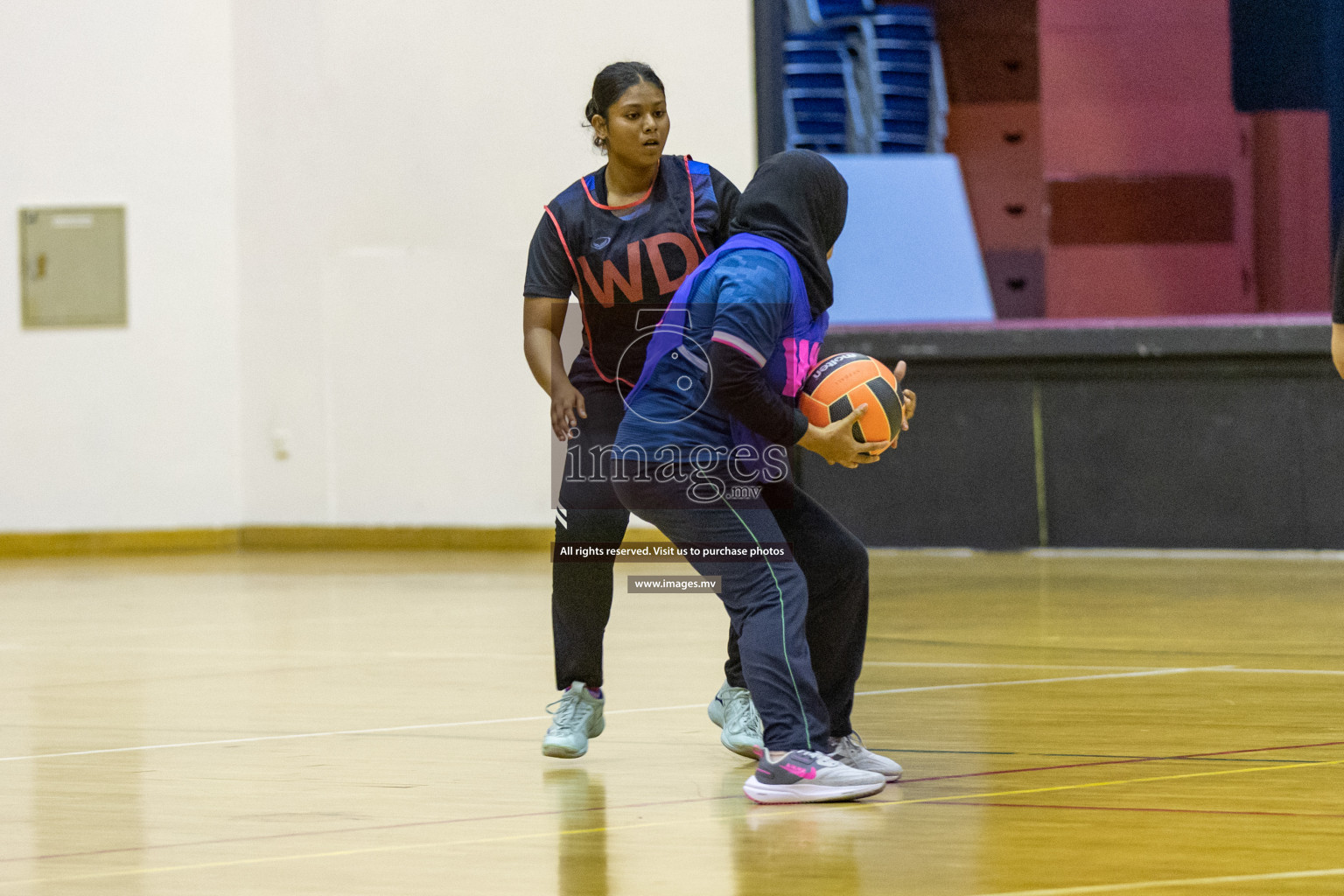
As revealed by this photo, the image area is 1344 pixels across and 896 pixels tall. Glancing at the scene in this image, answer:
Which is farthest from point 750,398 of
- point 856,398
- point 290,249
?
point 290,249

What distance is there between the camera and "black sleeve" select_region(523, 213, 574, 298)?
463cm

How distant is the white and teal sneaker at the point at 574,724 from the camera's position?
4555 mm

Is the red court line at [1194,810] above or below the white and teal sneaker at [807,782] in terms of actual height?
below

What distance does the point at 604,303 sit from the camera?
457 centimetres

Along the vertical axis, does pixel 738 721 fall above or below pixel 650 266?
below

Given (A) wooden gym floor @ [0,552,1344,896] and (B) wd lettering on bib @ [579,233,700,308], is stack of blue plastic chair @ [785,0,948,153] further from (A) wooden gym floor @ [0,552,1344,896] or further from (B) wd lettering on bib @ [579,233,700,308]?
(B) wd lettering on bib @ [579,233,700,308]

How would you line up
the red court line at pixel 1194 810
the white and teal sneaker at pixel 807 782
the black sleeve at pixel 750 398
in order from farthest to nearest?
the white and teal sneaker at pixel 807 782 < the black sleeve at pixel 750 398 < the red court line at pixel 1194 810

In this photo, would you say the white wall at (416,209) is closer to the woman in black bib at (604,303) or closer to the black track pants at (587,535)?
the woman in black bib at (604,303)

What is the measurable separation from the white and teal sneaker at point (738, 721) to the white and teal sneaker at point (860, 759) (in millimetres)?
271

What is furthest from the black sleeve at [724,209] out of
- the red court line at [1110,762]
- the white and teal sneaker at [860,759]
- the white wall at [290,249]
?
the white wall at [290,249]

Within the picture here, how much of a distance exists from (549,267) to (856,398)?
3.43 ft

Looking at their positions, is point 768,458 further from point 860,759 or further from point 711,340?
point 860,759

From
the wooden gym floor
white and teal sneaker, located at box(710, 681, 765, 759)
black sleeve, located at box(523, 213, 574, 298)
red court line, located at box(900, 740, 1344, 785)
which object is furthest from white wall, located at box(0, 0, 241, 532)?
red court line, located at box(900, 740, 1344, 785)

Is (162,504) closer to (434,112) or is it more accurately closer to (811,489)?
(434,112)
